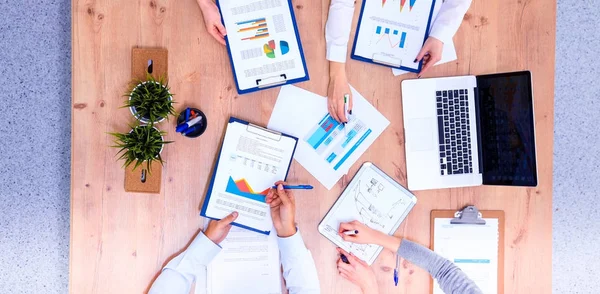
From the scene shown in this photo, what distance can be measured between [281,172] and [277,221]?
148mm

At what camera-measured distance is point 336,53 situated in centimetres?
127

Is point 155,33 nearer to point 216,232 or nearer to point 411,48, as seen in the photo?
point 216,232

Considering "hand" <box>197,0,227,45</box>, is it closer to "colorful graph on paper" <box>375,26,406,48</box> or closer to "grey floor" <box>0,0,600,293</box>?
"colorful graph on paper" <box>375,26,406,48</box>

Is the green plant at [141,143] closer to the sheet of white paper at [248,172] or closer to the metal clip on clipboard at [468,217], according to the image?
the sheet of white paper at [248,172]

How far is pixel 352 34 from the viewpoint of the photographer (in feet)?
4.28

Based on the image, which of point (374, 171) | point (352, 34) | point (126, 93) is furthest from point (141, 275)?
point (352, 34)

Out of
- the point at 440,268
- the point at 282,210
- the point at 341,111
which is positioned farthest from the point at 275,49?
the point at 440,268

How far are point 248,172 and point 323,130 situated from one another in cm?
26

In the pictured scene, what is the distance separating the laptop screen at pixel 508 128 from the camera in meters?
1.24

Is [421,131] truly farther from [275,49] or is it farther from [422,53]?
[275,49]

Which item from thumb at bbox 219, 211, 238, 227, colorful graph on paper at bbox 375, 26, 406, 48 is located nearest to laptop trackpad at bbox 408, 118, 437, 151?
colorful graph on paper at bbox 375, 26, 406, 48

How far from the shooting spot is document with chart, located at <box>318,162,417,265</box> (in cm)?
132

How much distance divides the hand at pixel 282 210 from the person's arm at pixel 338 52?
28cm

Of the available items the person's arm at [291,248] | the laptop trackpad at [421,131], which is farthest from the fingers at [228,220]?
the laptop trackpad at [421,131]
